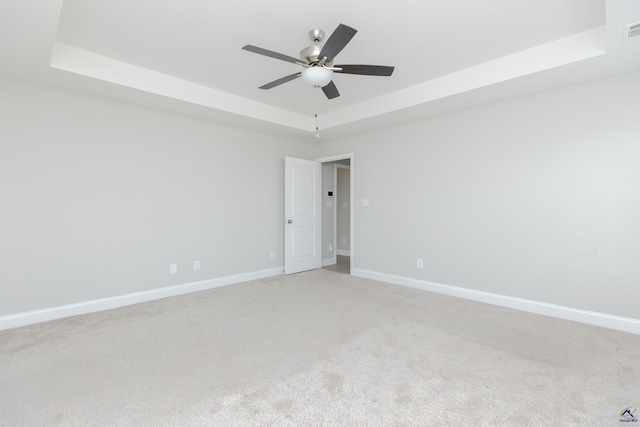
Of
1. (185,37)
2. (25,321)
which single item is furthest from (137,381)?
(185,37)

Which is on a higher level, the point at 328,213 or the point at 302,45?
the point at 302,45

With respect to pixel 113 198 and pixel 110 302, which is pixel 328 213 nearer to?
pixel 113 198

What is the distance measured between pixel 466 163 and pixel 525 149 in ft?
2.09

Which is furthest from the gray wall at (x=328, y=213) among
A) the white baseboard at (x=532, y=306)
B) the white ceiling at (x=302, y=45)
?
the white ceiling at (x=302, y=45)

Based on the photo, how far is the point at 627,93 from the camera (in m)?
2.77

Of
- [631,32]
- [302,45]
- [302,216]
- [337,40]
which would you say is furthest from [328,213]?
[631,32]

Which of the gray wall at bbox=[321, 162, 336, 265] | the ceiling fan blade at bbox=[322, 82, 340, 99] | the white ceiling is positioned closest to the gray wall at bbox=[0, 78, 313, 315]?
the white ceiling

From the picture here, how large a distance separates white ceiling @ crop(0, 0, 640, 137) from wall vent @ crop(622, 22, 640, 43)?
1.3 inches

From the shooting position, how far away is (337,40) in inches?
79.4

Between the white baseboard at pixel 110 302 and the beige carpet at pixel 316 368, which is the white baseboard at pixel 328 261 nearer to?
the white baseboard at pixel 110 302

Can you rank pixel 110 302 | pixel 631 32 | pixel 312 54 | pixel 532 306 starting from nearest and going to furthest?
pixel 631 32 < pixel 312 54 < pixel 532 306 < pixel 110 302

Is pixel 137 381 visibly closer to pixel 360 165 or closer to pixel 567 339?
pixel 567 339

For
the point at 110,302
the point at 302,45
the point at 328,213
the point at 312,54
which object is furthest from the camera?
the point at 328,213

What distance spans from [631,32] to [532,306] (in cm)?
257
